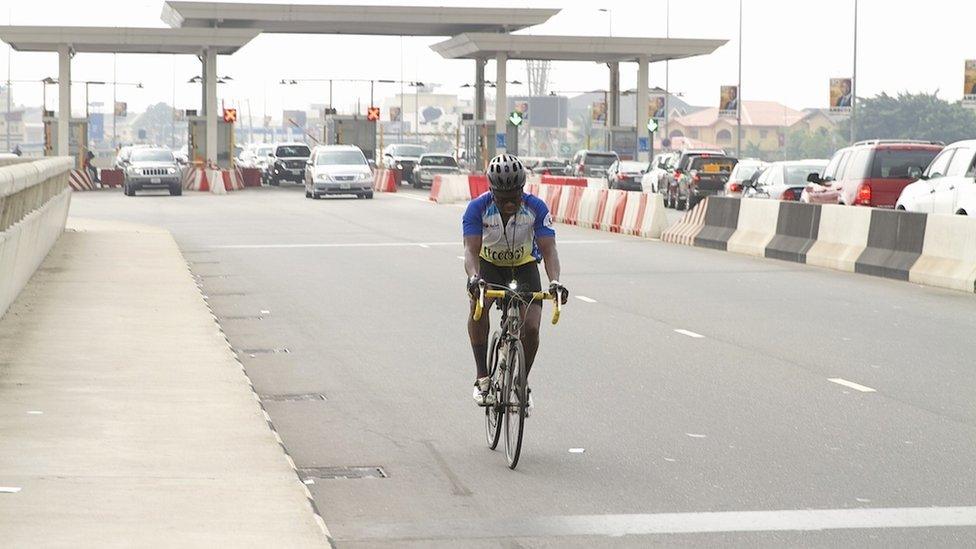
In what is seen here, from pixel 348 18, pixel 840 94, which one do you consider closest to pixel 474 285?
pixel 348 18

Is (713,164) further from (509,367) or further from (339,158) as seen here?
(509,367)

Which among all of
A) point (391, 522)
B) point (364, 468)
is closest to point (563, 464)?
point (364, 468)

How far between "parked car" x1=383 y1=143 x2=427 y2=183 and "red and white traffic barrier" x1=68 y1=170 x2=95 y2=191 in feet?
47.5

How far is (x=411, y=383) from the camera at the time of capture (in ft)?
38.9

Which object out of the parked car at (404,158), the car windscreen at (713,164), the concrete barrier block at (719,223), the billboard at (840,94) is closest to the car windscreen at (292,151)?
the parked car at (404,158)

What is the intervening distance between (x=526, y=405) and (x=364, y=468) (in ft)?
3.01

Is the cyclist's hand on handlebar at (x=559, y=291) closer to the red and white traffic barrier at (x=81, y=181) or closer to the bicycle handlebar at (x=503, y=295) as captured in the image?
the bicycle handlebar at (x=503, y=295)

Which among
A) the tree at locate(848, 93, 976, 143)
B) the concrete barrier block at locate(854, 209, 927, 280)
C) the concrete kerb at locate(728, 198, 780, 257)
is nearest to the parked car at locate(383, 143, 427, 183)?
the concrete kerb at locate(728, 198, 780, 257)

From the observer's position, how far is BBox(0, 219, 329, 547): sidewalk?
6.83 m

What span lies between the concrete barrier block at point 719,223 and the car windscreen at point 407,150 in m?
46.6

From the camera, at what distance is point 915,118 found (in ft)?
418

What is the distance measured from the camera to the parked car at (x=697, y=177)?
44.7m

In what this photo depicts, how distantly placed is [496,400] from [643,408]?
6.38 ft

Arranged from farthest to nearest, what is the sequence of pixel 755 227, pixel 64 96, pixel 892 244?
pixel 64 96, pixel 755 227, pixel 892 244
